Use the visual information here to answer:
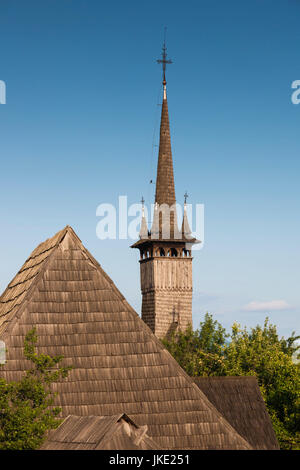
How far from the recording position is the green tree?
2209 cm

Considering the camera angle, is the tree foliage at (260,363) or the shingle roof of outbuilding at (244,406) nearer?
the shingle roof of outbuilding at (244,406)

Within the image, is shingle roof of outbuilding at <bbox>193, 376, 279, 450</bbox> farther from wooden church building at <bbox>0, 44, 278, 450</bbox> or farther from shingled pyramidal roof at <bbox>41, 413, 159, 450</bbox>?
shingled pyramidal roof at <bbox>41, 413, 159, 450</bbox>

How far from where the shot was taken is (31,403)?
23.4 metres

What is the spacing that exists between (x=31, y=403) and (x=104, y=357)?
2.49m

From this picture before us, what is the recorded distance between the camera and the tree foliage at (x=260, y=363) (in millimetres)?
39344

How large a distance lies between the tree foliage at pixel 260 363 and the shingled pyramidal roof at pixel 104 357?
46.2ft

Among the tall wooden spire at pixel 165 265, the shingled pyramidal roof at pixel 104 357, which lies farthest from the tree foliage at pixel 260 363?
the shingled pyramidal roof at pixel 104 357

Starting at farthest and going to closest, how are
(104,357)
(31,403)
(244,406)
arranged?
1. (244,406)
2. (104,357)
3. (31,403)

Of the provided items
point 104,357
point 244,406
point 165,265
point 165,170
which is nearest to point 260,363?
point 244,406

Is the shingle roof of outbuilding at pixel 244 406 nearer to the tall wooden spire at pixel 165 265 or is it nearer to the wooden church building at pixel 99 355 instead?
the wooden church building at pixel 99 355

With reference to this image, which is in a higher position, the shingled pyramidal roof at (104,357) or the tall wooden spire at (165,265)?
the tall wooden spire at (165,265)

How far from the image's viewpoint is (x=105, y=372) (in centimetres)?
2419

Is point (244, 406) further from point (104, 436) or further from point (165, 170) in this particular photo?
point (165, 170)
